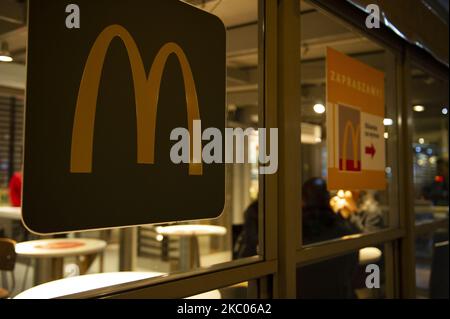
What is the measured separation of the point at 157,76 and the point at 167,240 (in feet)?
12.7

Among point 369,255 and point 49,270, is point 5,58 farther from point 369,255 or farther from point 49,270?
point 49,270

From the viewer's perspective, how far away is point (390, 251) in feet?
8.66

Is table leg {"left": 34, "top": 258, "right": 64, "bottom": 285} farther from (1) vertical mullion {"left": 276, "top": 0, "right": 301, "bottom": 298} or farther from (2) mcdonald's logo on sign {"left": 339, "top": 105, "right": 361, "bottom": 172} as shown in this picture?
(2) mcdonald's logo on sign {"left": 339, "top": 105, "right": 361, "bottom": 172}

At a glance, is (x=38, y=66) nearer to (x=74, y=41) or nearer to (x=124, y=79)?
(x=74, y=41)

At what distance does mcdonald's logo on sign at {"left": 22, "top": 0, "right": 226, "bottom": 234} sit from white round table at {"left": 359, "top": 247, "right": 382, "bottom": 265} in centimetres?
121

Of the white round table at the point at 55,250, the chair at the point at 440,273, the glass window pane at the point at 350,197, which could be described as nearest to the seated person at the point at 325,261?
the glass window pane at the point at 350,197

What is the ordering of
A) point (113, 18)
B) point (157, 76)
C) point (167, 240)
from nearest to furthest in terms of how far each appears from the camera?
point (113, 18)
point (157, 76)
point (167, 240)

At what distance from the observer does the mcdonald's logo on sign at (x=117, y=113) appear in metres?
0.95

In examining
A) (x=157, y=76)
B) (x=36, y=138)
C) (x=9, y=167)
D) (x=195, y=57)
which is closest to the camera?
(x=36, y=138)

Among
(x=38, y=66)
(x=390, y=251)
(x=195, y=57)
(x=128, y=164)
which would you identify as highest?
(x=195, y=57)

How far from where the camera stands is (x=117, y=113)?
3.55ft

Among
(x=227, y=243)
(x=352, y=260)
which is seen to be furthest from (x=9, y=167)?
(x=352, y=260)

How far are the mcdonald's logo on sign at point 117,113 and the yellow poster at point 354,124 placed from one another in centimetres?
75

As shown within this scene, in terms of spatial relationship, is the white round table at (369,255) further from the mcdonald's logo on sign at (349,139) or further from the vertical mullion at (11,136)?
the vertical mullion at (11,136)
